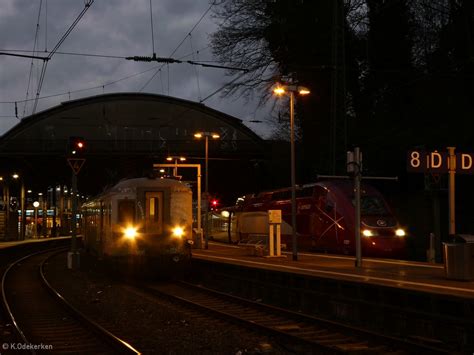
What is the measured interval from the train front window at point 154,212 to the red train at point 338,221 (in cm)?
750

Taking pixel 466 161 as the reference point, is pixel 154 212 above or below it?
below

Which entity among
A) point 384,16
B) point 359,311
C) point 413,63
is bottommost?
point 359,311

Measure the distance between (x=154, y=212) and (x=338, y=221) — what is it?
7.77 meters

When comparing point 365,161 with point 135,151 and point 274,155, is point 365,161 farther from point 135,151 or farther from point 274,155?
point 135,151

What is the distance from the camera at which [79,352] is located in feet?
33.0

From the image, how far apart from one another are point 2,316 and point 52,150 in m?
41.0

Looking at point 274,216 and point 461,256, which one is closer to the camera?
point 461,256

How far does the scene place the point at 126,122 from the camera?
64.3m

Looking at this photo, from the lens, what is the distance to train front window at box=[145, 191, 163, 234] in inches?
771

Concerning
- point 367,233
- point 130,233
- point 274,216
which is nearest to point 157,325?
point 130,233

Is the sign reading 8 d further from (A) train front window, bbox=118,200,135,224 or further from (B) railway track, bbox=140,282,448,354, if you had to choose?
(A) train front window, bbox=118,200,135,224

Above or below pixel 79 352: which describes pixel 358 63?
above

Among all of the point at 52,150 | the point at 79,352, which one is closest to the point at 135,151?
the point at 52,150

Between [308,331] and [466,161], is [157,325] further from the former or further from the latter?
[466,161]
